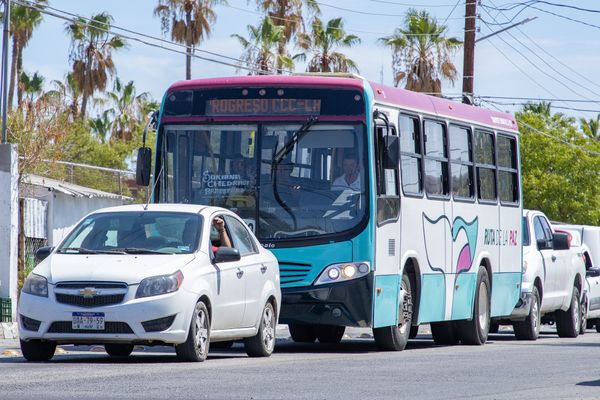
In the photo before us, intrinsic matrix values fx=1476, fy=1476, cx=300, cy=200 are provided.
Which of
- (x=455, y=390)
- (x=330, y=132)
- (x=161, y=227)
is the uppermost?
(x=330, y=132)

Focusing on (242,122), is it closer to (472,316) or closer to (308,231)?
(308,231)

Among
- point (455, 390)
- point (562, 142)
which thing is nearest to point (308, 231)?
point (455, 390)

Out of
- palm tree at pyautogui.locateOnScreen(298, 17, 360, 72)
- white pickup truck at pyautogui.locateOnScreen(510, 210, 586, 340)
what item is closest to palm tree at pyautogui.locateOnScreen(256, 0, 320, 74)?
palm tree at pyautogui.locateOnScreen(298, 17, 360, 72)

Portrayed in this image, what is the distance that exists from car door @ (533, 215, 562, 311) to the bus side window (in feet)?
8.71

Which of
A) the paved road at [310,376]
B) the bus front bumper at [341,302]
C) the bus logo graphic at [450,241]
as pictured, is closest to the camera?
the paved road at [310,376]

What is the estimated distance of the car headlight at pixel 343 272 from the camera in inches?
667

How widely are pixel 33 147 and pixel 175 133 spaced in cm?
1863

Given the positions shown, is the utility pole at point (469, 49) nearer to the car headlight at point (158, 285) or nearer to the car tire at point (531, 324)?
the car tire at point (531, 324)

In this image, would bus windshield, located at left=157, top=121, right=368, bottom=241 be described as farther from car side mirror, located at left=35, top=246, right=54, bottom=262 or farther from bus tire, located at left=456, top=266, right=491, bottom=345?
bus tire, located at left=456, top=266, right=491, bottom=345

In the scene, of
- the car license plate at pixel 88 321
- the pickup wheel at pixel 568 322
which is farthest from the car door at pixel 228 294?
the pickup wheel at pixel 568 322

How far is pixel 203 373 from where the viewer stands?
13.0 meters

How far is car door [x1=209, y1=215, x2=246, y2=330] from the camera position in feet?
48.6

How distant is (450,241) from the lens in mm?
19922

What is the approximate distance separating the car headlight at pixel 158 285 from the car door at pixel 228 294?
870 mm
